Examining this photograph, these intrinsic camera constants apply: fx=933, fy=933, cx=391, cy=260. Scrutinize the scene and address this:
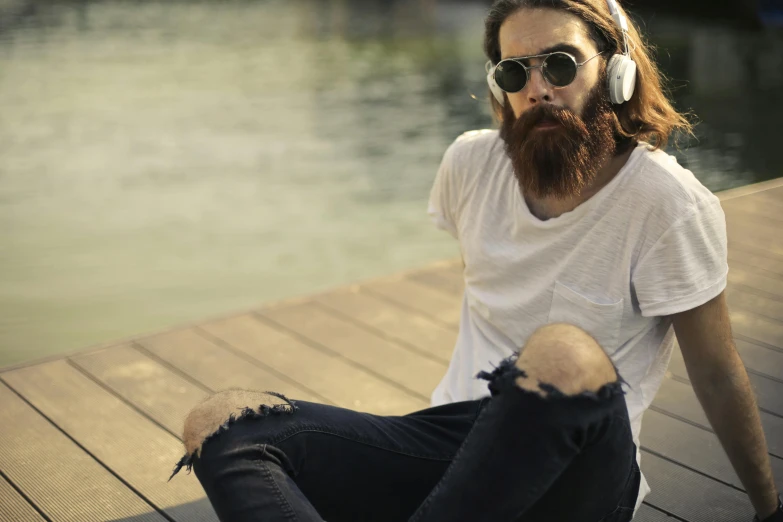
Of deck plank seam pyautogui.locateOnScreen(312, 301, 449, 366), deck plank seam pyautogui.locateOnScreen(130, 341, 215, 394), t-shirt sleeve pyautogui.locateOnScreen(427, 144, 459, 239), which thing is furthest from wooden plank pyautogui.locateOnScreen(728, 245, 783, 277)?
deck plank seam pyautogui.locateOnScreen(130, 341, 215, 394)

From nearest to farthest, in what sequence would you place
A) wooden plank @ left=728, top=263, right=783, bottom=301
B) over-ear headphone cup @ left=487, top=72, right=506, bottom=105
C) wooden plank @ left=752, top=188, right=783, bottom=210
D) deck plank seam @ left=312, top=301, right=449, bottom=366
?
over-ear headphone cup @ left=487, top=72, right=506, bottom=105, deck plank seam @ left=312, top=301, right=449, bottom=366, wooden plank @ left=728, top=263, right=783, bottom=301, wooden plank @ left=752, top=188, right=783, bottom=210

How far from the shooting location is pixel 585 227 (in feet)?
4.86

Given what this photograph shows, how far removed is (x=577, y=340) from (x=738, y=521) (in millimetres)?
788

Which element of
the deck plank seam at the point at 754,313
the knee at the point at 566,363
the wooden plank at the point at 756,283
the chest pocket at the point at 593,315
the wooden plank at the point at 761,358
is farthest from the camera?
the wooden plank at the point at 756,283

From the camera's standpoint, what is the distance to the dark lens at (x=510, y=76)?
1557 mm

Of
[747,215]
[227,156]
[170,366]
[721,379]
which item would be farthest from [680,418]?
→ [227,156]

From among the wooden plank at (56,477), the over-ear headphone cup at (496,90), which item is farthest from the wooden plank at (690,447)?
the wooden plank at (56,477)

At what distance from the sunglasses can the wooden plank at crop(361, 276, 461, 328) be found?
1.26m

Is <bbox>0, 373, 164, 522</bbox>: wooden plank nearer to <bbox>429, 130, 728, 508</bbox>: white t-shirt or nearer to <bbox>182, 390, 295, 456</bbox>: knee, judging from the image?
<bbox>182, 390, 295, 456</bbox>: knee

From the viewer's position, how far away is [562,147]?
151 cm

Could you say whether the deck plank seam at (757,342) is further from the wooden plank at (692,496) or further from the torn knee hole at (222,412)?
the torn knee hole at (222,412)

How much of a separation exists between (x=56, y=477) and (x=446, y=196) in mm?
1013

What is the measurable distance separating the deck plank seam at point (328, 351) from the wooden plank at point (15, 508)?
912 mm

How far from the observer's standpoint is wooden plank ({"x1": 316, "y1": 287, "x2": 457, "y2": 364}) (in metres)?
2.62
